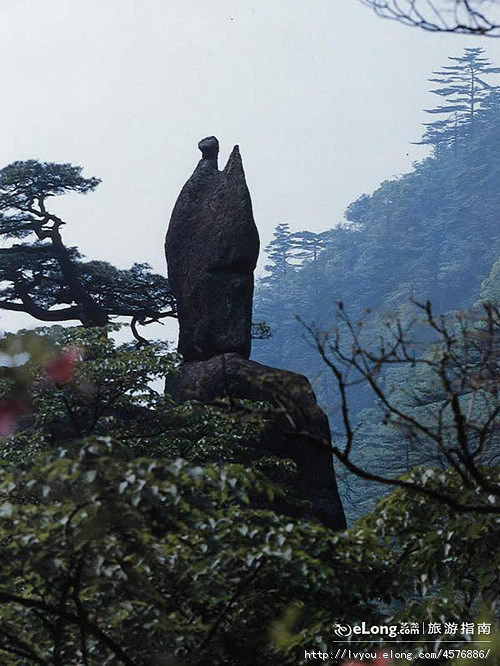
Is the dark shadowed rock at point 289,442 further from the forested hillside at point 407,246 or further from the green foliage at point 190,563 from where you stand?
the forested hillside at point 407,246

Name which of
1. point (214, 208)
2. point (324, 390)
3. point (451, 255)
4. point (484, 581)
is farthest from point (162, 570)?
point (451, 255)

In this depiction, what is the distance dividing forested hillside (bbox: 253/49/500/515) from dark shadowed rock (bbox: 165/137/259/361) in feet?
84.4

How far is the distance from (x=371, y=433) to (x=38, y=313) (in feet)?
68.2

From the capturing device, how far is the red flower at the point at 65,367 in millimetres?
9039

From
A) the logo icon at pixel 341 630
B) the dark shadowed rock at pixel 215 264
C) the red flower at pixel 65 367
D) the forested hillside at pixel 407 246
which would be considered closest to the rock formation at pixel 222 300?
the dark shadowed rock at pixel 215 264

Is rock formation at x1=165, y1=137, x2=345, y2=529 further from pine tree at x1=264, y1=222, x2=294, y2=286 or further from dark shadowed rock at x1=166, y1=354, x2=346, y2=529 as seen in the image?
pine tree at x1=264, y1=222, x2=294, y2=286

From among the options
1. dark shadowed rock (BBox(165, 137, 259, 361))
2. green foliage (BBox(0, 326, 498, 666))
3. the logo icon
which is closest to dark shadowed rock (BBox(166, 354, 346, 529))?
dark shadowed rock (BBox(165, 137, 259, 361))

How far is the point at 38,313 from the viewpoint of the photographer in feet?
51.2

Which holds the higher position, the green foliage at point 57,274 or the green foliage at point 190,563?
the green foliage at point 57,274

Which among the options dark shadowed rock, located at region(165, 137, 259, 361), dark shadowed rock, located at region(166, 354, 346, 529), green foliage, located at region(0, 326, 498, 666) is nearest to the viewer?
green foliage, located at region(0, 326, 498, 666)

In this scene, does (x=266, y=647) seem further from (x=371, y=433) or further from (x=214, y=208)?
(x=371, y=433)

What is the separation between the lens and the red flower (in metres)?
9.04

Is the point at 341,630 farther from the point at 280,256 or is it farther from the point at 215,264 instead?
the point at 280,256

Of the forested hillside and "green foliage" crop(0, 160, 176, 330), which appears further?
the forested hillside
